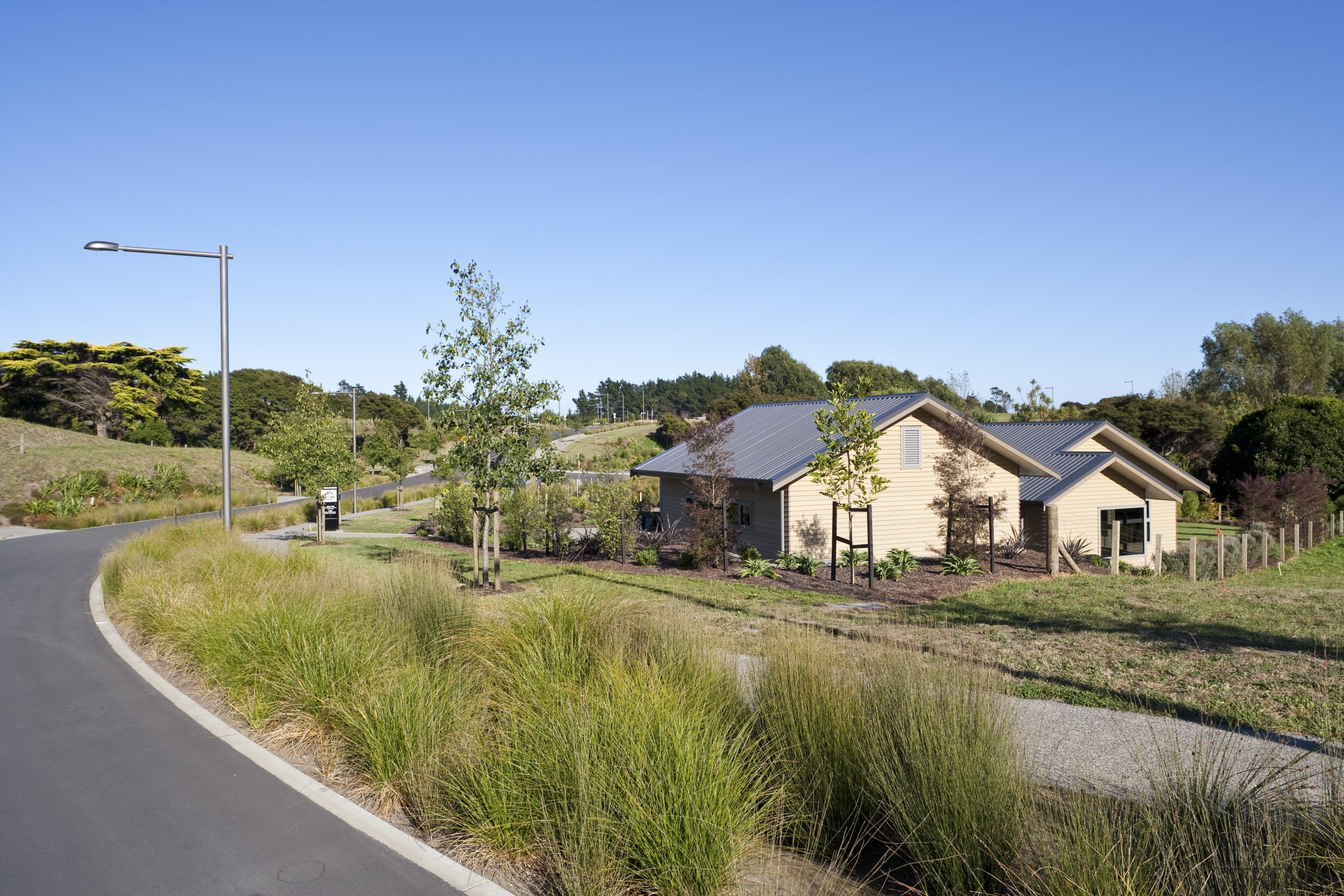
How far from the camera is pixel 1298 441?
121 ft

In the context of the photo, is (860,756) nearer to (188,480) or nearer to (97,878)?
(97,878)

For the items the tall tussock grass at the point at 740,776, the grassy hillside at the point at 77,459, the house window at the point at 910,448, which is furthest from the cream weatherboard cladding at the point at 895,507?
the grassy hillside at the point at 77,459

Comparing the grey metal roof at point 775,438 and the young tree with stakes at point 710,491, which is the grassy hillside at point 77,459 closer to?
the grey metal roof at point 775,438

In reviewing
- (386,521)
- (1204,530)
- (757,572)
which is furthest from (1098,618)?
(386,521)

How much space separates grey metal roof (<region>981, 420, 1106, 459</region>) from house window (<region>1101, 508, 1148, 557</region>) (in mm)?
2396

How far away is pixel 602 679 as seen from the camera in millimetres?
6344

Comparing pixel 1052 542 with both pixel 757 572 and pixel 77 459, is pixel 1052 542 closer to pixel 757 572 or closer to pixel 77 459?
pixel 757 572

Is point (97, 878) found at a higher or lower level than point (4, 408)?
lower

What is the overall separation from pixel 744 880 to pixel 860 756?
107 centimetres

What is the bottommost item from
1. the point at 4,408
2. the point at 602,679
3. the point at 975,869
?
the point at 975,869

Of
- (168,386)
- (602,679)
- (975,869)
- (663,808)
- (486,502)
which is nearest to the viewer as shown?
(975,869)

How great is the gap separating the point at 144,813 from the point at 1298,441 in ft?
142

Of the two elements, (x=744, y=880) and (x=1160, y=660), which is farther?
(x=1160, y=660)

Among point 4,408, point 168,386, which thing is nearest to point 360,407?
point 168,386
